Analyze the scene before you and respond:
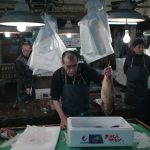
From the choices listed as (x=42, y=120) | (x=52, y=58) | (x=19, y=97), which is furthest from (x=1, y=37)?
(x=42, y=120)

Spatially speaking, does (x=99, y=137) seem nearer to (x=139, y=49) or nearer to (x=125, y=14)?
(x=125, y=14)

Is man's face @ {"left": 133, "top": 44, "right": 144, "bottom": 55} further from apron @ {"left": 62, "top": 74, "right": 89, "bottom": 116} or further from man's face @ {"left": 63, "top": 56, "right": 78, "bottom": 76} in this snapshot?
man's face @ {"left": 63, "top": 56, "right": 78, "bottom": 76}

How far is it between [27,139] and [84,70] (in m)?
1.71

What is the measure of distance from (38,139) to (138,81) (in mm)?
4015

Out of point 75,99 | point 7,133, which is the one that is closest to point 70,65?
point 75,99

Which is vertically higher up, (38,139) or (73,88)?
(73,88)

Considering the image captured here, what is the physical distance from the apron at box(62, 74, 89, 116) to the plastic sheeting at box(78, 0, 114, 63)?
61 cm

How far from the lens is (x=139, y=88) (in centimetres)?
659

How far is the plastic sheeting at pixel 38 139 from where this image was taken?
2.83m

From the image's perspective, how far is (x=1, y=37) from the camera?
15.3 metres

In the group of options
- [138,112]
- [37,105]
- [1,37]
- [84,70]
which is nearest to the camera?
[84,70]

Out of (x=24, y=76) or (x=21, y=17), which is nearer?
(x=21, y=17)

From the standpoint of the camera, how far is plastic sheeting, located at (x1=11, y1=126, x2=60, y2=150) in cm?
283

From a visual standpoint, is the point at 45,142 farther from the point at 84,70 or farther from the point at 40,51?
the point at 40,51
